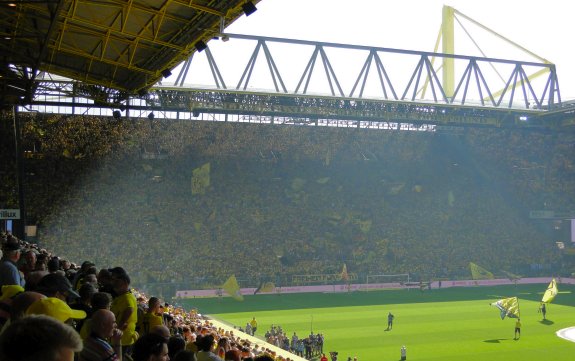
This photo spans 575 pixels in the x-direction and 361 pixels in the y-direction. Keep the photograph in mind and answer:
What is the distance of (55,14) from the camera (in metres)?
14.9

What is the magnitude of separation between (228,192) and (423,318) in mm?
20484

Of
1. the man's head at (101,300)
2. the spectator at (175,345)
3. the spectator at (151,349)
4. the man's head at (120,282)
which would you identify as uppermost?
the man's head at (120,282)

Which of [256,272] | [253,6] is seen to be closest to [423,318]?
[256,272]

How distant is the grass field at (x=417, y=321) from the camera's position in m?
25.6

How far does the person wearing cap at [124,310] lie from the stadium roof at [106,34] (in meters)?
9.37

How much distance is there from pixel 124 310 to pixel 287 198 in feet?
144

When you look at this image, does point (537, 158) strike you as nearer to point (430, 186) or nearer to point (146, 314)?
point (430, 186)

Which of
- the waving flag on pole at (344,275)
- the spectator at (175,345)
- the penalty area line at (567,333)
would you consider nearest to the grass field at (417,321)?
the penalty area line at (567,333)

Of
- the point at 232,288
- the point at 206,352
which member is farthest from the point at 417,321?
the point at 206,352

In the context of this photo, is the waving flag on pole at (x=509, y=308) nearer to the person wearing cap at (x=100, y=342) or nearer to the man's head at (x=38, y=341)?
the person wearing cap at (x=100, y=342)

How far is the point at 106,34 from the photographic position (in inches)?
749

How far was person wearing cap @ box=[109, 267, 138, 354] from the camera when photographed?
6598mm

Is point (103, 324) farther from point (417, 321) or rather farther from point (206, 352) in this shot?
point (417, 321)

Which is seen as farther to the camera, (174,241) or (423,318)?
(174,241)
